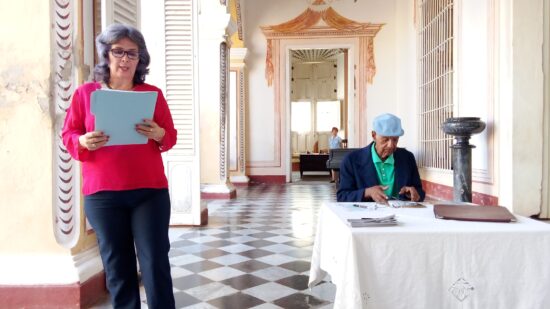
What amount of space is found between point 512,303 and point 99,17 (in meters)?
2.94

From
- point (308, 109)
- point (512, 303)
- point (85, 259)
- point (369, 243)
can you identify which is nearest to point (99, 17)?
point (85, 259)

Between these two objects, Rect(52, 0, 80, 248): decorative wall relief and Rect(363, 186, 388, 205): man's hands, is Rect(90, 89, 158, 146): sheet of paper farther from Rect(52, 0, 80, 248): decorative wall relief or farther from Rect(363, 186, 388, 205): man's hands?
Rect(363, 186, 388, 205): man's hands

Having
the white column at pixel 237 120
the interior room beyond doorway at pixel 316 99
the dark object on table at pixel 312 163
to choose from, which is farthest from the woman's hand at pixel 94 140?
the interior room beyond doorway at pixel 316 99

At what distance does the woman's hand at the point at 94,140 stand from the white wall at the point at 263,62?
9766mm

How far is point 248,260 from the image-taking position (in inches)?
160

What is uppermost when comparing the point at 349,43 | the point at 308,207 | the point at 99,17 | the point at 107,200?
the point at 349,43

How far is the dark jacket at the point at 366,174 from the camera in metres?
2.81

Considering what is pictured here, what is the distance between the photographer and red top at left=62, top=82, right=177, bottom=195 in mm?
1978

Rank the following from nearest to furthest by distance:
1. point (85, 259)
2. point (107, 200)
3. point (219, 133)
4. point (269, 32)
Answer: point (107, 200), point (85, 259), point (219, 133), point (269, 32)

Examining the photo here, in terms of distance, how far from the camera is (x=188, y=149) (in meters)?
5.70

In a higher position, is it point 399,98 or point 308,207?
point 399,98

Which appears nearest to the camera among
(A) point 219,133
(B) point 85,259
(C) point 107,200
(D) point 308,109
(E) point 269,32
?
(C) point 107,200

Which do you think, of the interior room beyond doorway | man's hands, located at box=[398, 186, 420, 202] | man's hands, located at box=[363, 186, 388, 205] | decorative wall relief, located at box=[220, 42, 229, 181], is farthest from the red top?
the interior room beyond doorway

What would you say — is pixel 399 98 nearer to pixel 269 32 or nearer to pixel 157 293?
pixel 269 32
